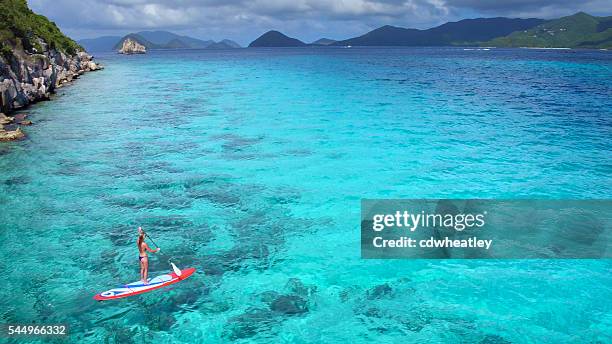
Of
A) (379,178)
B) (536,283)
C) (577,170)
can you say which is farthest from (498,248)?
(577,170)

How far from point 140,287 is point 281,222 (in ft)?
27.9

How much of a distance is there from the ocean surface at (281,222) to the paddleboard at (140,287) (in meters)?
0.30

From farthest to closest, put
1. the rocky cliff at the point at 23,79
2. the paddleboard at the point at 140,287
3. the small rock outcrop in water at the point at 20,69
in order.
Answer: the rocky cliff at the point at 23,79
the small rock outcrop in water at the point at 20,69
the paddleboard at the point at 140,287

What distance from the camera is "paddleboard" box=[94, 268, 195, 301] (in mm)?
15742

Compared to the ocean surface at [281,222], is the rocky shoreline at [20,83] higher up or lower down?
higher up

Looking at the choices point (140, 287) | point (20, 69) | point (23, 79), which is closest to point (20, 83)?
point (23, 79)

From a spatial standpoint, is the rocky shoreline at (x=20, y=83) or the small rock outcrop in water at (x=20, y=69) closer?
the rocky shoreline at (x=20, y=83)

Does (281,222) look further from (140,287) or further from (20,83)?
(20,83)

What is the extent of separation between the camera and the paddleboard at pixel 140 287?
620 inches

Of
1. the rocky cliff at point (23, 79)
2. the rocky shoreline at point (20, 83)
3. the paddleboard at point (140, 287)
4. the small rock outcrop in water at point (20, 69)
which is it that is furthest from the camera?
the rocky cliff at point (23, 79)


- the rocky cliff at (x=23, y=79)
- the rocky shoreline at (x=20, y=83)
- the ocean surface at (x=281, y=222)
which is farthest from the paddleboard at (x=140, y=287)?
the rocky cliff at (x=23, y=79)

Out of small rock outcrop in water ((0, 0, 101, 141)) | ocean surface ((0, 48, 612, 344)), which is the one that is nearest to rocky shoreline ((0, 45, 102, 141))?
small rock outcrop in water ((0, 0, 101, 141))

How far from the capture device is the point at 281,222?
74.6 feet

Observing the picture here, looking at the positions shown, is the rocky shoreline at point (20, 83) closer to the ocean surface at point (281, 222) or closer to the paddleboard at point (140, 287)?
the ocean surface at point (281, 222)
